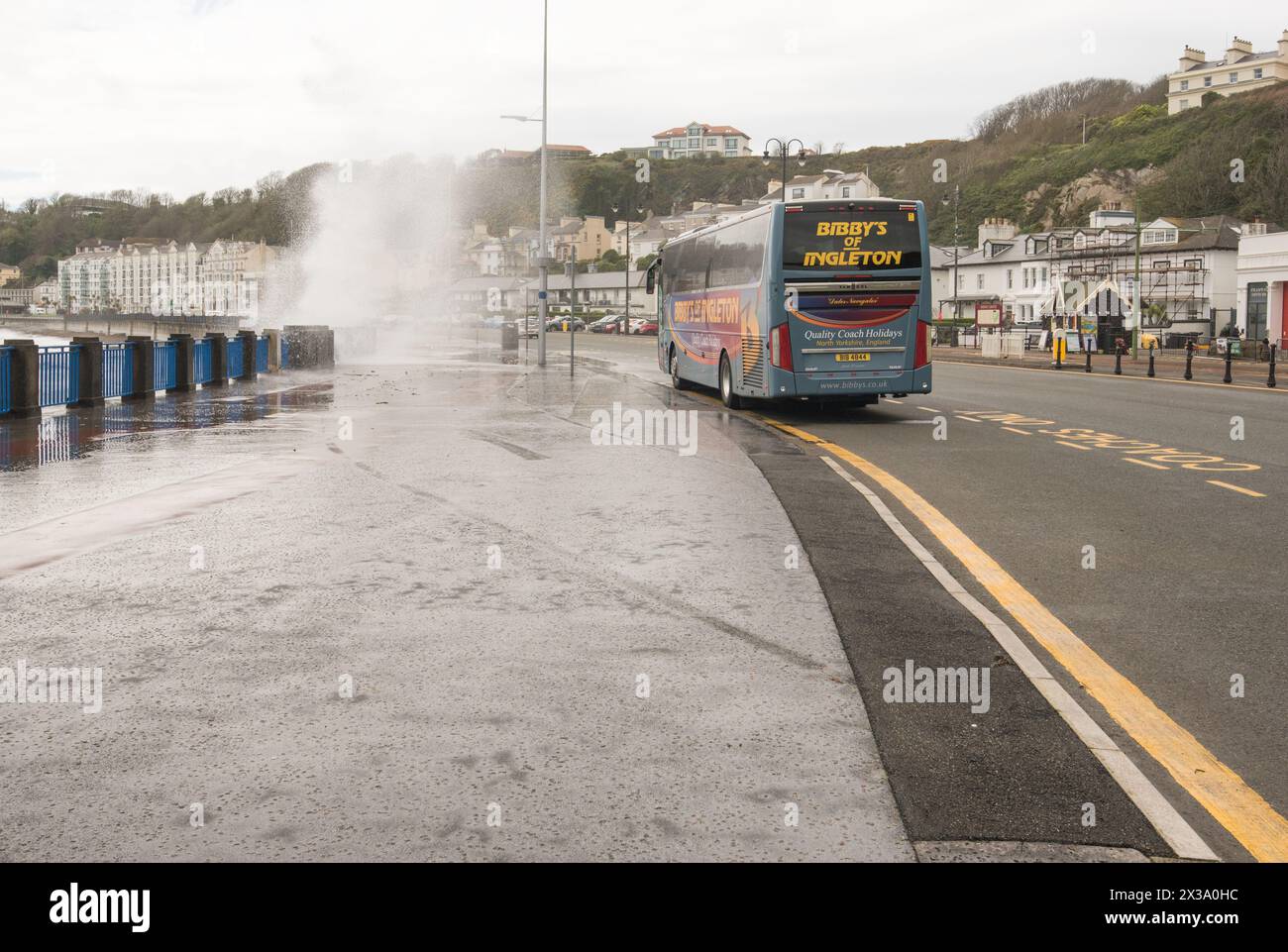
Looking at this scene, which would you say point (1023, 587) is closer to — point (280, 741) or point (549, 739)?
point (549, 739)

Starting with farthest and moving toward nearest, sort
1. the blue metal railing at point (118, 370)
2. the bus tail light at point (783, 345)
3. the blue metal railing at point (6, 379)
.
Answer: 1. the blue metal railing at point (118, 370)
2. the bus tail light at point (783, 345)
3. the blue metal railing at point (6, 379)

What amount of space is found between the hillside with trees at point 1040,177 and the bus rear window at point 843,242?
31.4 meters

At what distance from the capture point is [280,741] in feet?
15.6

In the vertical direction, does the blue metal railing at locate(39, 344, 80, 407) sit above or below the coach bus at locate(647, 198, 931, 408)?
below

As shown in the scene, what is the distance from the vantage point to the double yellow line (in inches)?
158

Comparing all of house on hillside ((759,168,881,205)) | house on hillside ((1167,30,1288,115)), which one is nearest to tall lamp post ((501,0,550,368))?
house on hillside ((759,168,881,205))

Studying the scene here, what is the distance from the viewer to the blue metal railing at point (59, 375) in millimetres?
18875

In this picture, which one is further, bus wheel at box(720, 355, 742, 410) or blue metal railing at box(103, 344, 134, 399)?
bus wheel at box(720, 355, 742, 410)

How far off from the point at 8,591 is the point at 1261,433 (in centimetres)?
1527

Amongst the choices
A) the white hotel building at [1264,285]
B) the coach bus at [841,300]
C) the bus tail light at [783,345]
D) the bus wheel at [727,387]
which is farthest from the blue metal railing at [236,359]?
the white hotel building at [1264,285]

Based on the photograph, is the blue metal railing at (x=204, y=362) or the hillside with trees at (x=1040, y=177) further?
the hillside with trees at (x=1040, y=177)

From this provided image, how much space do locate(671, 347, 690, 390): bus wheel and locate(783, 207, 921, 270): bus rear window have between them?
798 cm

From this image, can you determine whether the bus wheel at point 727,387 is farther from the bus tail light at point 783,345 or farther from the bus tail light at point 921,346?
the bus tail light at point 921,346

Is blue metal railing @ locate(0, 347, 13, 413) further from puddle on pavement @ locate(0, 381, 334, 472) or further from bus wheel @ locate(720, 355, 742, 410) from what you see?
bus wheel @ locate(720, 355, 742, 410)
